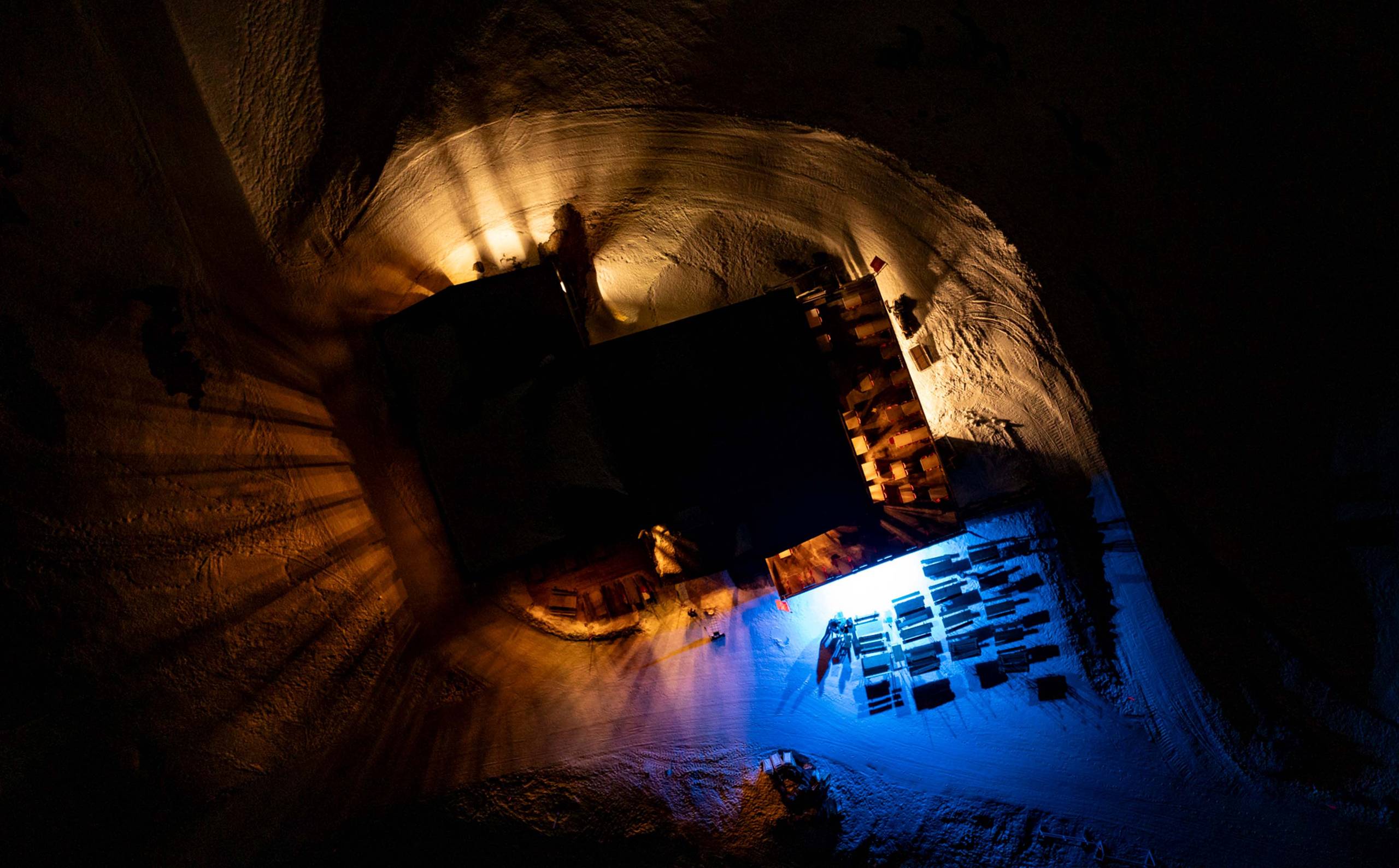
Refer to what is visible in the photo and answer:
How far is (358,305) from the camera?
162 inches

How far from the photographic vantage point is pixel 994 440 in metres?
4.04

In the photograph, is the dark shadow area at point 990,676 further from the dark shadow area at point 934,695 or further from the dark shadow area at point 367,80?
the dark shadow area at point 367,80

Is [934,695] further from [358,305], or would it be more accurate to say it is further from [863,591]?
[358,305]

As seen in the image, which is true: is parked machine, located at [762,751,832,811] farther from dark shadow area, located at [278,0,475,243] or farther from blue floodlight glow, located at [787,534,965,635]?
dark shadow area, located at [278,0,475,243]

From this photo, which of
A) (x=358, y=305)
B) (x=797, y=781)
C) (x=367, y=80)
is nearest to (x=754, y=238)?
(x=367, y=80)

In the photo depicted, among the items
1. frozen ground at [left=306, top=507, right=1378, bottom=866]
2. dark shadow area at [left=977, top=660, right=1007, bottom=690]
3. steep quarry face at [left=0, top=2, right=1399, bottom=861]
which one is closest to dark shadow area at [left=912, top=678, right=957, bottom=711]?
frozen ground at [left=306, top=507, right=1378, bottom=866]

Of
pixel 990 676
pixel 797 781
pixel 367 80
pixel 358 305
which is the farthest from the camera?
pixel 358 305

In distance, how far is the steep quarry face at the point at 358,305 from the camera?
10.3ft

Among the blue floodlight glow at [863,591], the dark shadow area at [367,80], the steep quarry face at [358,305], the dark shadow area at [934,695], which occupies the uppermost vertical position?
the dark shadow area at [367,80]

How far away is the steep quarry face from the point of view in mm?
3133

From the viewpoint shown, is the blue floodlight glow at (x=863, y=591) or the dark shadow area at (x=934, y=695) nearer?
the dark shadow area at (x=934, y=695)

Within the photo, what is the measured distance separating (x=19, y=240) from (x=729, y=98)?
385 cm

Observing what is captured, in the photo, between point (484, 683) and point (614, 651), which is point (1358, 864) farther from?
point (484, 683)

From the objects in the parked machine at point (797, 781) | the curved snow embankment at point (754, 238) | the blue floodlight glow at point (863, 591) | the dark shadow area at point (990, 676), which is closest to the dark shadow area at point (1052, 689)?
the dark shadow area at point (990, 676)
